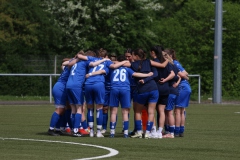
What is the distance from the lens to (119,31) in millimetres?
54938

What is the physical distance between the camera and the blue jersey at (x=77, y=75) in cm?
1872

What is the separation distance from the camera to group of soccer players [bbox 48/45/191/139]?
1842 centimetres

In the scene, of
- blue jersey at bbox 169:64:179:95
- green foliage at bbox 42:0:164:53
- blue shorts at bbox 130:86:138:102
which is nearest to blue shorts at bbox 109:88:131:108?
blue shorts at bbox 130:86:138:102

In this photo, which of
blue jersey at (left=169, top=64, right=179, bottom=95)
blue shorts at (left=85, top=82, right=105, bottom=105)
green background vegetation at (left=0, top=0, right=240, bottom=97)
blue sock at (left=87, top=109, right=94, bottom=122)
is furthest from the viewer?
green background vegetation at (left=0, top=0, right=240, bottom=97)

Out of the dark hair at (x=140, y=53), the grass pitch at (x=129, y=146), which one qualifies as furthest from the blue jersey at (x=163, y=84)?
the grass pitch at (x=129, y=146)

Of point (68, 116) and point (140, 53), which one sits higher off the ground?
point (140, 53)

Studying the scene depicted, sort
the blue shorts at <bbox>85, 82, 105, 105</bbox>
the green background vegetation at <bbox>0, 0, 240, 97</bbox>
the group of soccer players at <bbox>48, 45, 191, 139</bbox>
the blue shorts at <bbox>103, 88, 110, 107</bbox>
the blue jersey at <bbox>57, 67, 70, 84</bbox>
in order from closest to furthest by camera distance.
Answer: the group of soccer players at <bbox>48, 45, 191, 139</bbox> → the blue shorts at <bbox>85, 82, 105, 105</bbox> → the blue jersey at <bbox>57, 67, 70, 84</bbox> → the blue shorts at <bbox>103, 88, 110, 107</bbox> → the green background vegetation at <bbox>0, 0, 240, 97</bbox>

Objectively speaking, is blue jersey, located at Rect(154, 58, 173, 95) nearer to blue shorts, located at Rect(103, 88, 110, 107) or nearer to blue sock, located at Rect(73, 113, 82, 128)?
blue shorts, located at Rect(103, 88, 110, 107)

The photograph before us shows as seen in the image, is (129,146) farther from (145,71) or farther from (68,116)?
(68,116)

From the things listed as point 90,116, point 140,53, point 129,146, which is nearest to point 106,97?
point 90,116

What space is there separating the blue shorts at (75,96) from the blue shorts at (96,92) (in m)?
0.20

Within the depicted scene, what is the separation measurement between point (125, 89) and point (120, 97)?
0.78 ft

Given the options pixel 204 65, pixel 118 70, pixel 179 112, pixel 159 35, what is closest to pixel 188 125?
pixel 179 112

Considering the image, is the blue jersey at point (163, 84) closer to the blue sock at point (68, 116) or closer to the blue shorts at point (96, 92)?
the blue shorts at point (96, 92)
